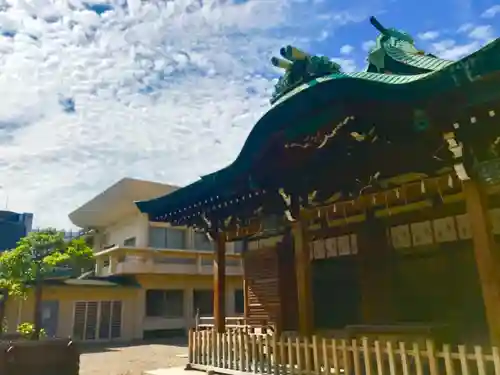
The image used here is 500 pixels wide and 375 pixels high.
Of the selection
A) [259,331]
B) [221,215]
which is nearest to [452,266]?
[221,215]

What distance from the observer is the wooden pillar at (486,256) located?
485 cm

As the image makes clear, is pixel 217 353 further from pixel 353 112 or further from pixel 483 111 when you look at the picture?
pixel 483 111

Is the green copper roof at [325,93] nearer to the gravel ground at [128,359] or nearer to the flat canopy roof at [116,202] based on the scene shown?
the gravel ground at [128,359]

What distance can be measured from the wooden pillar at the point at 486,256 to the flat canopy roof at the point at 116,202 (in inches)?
809

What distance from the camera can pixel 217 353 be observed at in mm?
8422

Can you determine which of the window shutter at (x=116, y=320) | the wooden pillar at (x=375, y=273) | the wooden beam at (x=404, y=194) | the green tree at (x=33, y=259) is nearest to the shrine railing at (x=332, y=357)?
the wooden pillar at (x=375, y=273)

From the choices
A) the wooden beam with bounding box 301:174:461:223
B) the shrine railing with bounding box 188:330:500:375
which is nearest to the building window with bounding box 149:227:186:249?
the shrine railing with bounding box 188:330:500:375

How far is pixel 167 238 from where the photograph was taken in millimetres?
26500

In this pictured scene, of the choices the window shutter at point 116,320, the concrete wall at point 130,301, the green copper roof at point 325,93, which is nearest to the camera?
the green copper roof at point 325,93

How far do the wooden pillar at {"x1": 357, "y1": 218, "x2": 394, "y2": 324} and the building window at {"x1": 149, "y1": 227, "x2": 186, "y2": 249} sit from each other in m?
18.8

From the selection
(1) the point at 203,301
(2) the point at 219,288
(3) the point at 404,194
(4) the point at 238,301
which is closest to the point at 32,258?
(2) the point at 219,288

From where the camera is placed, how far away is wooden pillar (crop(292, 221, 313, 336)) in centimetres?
697

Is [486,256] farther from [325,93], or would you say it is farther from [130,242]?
[130,242]

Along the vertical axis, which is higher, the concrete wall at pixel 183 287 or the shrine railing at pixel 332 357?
the concrete wall at pixel 183 287
